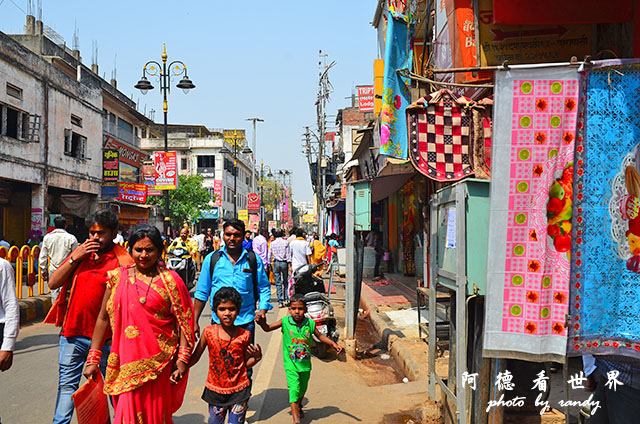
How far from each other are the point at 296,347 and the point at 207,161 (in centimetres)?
5044

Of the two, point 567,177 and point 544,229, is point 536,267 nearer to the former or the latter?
point 544,229

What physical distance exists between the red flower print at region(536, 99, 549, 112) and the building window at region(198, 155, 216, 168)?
171ft

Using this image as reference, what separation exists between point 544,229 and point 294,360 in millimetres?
2900

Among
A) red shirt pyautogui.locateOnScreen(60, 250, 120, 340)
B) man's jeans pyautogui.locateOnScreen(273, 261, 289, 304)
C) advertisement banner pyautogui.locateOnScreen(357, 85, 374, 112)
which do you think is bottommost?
man's jeans pyautogui.locateOnScreen(273, 261, 289, 304)

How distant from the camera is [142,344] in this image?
11.3 ft

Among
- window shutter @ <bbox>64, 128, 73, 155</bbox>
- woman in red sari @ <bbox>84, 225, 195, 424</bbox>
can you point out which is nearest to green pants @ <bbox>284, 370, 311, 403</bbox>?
woman in red sari @ <bbox>84, 225, 195, 424</bbox>

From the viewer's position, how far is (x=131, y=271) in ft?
11.9

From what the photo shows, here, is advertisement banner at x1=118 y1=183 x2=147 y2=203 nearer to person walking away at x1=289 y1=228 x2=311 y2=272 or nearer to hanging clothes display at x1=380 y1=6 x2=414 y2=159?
person walking away at x1=289 y1=228 x2=311 y2=272

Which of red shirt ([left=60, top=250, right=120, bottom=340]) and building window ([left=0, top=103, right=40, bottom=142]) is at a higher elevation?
building window ([left=0, top=103, right=40, bottom=142])

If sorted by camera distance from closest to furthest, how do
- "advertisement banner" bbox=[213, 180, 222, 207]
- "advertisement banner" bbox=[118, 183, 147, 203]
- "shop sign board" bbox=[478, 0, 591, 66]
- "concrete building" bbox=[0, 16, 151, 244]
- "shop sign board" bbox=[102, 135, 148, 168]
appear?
1. "shop sign board" bbox=[478, 0, 591, 66]
2. "concrete building" bbox=[0, 16, 151, 244]
3. "advertisement banner" bbox=[118, 183, 147, 203]
4. "shop sign board" bbox=[102, 135, 148, 168]
5. "advertisement banner" bbox=[213, 180, 222, 207]

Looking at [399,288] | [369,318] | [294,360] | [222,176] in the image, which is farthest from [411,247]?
[222,176]

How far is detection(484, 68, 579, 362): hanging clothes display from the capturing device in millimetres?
3193

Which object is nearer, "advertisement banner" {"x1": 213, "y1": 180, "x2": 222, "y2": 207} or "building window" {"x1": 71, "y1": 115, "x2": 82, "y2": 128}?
"building window" {"x1": 71, "y1": 115, "x2": 82, "y2": 128}

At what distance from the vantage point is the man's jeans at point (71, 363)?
3998 mm
